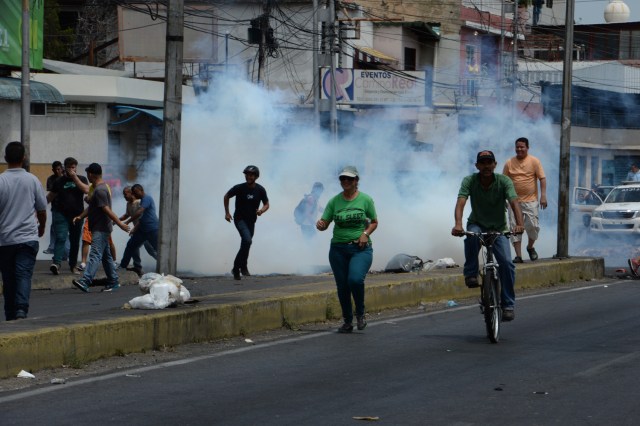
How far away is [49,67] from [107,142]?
3.56 meters

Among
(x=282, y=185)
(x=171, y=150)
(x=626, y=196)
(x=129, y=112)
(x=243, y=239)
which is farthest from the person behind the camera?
(x=129, y=112)

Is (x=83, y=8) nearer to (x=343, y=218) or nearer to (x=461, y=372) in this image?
(x=343, y=218)

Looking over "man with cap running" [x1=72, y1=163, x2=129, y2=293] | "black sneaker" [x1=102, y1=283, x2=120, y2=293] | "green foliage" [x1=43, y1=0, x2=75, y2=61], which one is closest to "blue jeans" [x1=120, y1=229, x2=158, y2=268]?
"black sneaker" [x1=102, y1=283, x2=120, y2=293]

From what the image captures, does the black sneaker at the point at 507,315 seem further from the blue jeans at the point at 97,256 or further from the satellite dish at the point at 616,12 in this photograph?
the satellite dish at the point at 616,12

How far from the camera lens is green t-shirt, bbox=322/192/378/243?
12312 mm

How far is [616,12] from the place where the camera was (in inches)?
2758

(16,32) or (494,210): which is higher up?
(16,32)

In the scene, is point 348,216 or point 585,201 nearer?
point 348,216

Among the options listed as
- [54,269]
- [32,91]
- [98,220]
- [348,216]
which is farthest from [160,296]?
[32,91]

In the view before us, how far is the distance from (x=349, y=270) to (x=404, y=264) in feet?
22.9

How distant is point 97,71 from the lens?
3800 cm

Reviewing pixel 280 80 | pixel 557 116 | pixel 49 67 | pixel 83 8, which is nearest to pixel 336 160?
pixel 49 67

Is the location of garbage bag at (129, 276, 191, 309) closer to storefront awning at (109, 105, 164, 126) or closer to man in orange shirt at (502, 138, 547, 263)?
man in orange shirt at (502, 138, 547, 263)

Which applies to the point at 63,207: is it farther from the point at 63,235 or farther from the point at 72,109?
the point at 72,109
